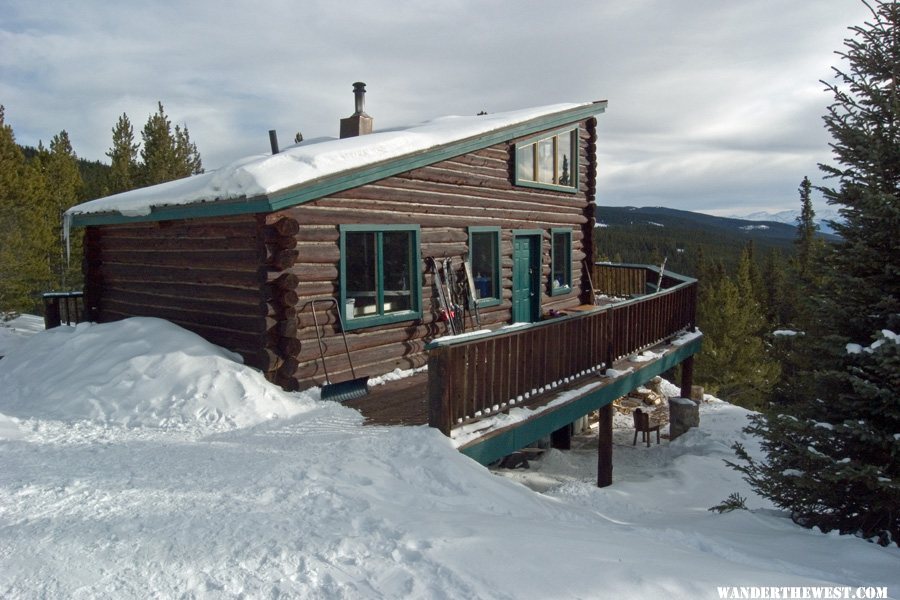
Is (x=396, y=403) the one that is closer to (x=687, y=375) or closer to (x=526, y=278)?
(x=526, y=278)

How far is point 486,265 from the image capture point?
456 inches

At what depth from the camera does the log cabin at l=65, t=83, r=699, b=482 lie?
7336 millimetres

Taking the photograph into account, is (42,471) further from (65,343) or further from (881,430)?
(881,430)

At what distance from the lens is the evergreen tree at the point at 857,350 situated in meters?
5.23

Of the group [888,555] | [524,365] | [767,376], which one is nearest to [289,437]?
[524,365]

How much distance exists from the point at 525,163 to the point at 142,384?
8.47 m

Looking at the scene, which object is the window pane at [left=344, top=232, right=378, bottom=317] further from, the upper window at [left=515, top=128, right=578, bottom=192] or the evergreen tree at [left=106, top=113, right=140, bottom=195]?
the evergreen tree at [left=106, top=113, right=140, bottom=195]

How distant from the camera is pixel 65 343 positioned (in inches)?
349

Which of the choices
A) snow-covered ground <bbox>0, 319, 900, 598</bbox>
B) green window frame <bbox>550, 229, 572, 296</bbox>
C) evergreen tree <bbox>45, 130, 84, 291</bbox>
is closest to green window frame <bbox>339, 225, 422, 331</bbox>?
snow-covered ground <bbox>0, 319, 900, 598</bbox>

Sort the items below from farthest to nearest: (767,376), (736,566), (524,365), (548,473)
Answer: (767,376)
(548,473)
(524,365)
(736,566)

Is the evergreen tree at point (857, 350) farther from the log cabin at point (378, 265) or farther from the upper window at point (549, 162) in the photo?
the upper window at point (549, 162)

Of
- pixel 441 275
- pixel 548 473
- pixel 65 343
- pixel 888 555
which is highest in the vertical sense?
pixel 441 275

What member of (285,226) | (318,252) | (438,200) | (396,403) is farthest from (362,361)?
(438,200)

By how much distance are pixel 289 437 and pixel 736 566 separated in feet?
14.0
